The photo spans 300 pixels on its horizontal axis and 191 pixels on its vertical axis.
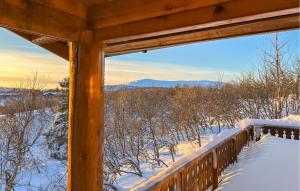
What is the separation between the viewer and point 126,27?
7.83 ft

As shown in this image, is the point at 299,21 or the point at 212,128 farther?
the point at 212,128

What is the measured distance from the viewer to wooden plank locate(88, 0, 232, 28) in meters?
2.03

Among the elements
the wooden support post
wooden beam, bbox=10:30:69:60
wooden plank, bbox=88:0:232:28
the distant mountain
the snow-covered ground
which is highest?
the distant mountain

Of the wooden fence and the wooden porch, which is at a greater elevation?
the wooden porch

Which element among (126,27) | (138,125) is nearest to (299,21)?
(126,27)

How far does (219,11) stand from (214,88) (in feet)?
57.8

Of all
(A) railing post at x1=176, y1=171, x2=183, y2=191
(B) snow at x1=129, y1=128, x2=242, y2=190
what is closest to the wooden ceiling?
(B) snow at x1=129, y1=128, x2=242, y2=190

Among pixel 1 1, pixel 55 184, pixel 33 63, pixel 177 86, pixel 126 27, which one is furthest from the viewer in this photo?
pixel 177 86

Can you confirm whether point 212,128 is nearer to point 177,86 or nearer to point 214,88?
point 214,88

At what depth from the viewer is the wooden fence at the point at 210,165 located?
9.60 feet

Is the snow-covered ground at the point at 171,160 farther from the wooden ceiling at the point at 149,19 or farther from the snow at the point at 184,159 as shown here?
the wooden ceiling at the point at 149,19

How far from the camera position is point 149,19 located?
7.52ft

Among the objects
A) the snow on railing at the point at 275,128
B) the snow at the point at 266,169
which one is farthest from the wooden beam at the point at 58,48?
the snow on railing at the point at 275,128

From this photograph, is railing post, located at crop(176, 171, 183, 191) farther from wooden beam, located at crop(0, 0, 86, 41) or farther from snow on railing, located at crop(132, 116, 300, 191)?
wooden beam, located at crop(0, 0, 86, 41)
